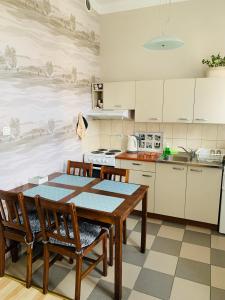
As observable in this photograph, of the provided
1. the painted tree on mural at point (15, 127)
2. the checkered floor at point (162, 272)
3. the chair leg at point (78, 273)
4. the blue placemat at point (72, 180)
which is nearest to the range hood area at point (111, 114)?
the blue placemat at point (72, 180)

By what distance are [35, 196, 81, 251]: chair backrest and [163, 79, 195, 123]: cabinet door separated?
202 centimetres

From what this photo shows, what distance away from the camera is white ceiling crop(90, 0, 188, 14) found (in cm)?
340

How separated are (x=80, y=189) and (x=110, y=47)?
98.5 inches

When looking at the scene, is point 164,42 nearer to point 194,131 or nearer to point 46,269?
point 194,131

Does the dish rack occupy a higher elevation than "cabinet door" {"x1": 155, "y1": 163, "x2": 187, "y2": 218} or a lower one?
higher

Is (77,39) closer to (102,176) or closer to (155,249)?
(102,176)

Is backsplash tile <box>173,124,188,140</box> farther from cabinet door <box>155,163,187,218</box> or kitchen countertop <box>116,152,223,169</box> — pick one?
cabinet door <box>155,163,187,218</box>

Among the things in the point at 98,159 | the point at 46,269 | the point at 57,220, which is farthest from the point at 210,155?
the point at 46,269

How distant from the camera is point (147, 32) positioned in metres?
3.51

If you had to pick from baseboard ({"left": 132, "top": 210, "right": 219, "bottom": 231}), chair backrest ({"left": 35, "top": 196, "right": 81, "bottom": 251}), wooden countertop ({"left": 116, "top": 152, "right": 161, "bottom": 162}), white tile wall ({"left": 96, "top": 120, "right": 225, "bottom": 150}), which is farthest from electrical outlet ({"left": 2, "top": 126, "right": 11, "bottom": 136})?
baseboard ({"left": 132, "top": 210, "right": 219, "bottom": 231})

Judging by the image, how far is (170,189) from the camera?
3.11 meters

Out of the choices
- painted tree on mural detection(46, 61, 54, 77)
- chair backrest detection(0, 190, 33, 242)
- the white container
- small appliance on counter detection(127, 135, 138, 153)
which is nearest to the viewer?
chair backrest detection(0, 190, 33, 242)

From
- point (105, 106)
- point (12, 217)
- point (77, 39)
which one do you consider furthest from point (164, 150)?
point (12, 217)

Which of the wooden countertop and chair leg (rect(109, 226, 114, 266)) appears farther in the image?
the wooden countertop
